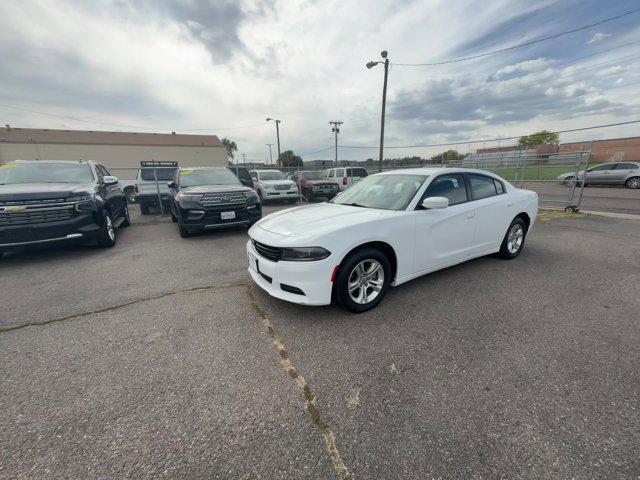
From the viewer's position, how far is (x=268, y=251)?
9.62 ft

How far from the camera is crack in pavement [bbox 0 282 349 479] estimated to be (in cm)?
155

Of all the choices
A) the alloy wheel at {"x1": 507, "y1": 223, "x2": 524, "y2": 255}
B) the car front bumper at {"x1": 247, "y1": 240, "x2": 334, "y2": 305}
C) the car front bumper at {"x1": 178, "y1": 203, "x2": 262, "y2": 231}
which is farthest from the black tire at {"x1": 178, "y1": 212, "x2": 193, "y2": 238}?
the alloy wheel at {"x1": 507, "y1": 223, "x2": 524, "y2": 255}

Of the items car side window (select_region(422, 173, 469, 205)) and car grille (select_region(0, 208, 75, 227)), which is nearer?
car side window (select_region(422, 173, 469, 205))

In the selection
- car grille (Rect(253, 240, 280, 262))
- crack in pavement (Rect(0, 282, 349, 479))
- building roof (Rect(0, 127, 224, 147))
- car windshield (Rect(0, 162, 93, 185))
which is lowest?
crack in pavement (Rect(0, 282, 349, 479))

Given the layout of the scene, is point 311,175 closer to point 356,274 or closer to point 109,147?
point 356,274

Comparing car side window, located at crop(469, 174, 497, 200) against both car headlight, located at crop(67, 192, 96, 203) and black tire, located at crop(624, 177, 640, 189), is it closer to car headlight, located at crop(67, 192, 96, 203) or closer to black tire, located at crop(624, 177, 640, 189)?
car headlight, located at crop(67, 192, 96, 203)

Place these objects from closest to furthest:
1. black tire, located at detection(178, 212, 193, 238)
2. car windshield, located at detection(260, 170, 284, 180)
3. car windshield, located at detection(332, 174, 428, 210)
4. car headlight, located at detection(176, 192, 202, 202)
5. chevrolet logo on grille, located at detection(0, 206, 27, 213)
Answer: car windshield, located at detection(332, 174, 428, 210) → chevrolet logo on grille, located at detection(0, 206, 27, 213) → car headlight, located at detection(176, 192, 202, 202) → black tire, located at detection(178, 212, 193, 238) → car windshield, located at detection(260, 170, 284, 180)

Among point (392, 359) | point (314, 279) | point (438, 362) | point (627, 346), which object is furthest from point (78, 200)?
point (627, 346)

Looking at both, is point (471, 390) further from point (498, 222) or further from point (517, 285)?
point (498, 222)

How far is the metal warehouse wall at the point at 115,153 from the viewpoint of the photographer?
41109 millimetres

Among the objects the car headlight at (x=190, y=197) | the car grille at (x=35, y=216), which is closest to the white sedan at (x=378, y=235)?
the car headlight at (x=190, y=197)

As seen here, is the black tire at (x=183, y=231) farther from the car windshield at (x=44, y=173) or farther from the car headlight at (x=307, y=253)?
the car headlight at (x=307, y=253)

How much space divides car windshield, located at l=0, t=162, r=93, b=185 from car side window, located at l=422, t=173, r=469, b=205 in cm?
651

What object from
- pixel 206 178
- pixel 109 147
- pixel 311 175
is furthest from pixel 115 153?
pixel 206 178
